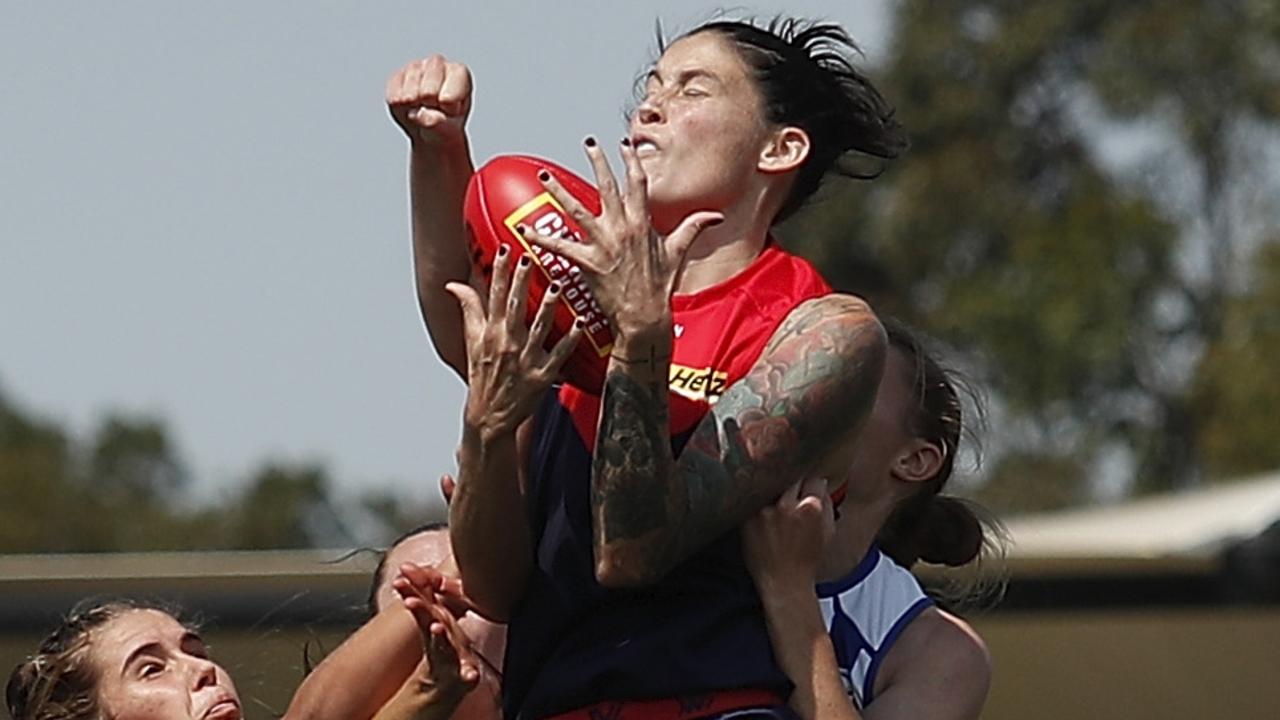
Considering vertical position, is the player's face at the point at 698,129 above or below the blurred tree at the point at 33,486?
above

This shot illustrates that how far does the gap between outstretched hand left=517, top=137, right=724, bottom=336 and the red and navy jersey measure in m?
0.26

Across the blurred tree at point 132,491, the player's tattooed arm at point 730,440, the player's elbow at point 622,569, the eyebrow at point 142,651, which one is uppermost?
the player's tattooed arm at point 730,440

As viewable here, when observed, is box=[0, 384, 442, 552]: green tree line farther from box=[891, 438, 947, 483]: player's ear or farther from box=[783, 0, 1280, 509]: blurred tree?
box=[891, 438, 947, 483]: player's ear

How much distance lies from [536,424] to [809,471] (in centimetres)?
44

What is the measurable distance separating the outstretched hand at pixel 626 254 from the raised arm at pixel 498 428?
0.28 ft

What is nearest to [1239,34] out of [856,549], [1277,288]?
[1277,288]

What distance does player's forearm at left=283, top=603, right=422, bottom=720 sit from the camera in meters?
4.46

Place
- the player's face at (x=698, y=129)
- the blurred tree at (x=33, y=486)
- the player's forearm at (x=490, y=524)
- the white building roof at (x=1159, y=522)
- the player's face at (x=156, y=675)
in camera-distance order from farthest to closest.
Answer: the blurred tree at (x=33, y=486) < the white building roof at (x=1159, y=522) < the player's face at (x=156, y=675) < the player's face at (x=698, y=129) < the player's forearm at (x=490, y=524)

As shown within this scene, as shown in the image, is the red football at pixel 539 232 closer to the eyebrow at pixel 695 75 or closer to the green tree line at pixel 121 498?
the eyebrow at pixel 695 75

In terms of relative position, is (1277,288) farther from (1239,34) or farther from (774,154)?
(774,154)

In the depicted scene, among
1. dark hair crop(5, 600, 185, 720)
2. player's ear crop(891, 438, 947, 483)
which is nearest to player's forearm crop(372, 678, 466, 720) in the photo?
dark hair crop(5, 600, 185, 720)

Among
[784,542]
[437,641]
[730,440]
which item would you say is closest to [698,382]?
[730,440]

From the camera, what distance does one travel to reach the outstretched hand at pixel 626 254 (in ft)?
11.9

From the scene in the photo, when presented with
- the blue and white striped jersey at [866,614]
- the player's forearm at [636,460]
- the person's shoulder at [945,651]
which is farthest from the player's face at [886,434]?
the player's forearm at [636,460]
